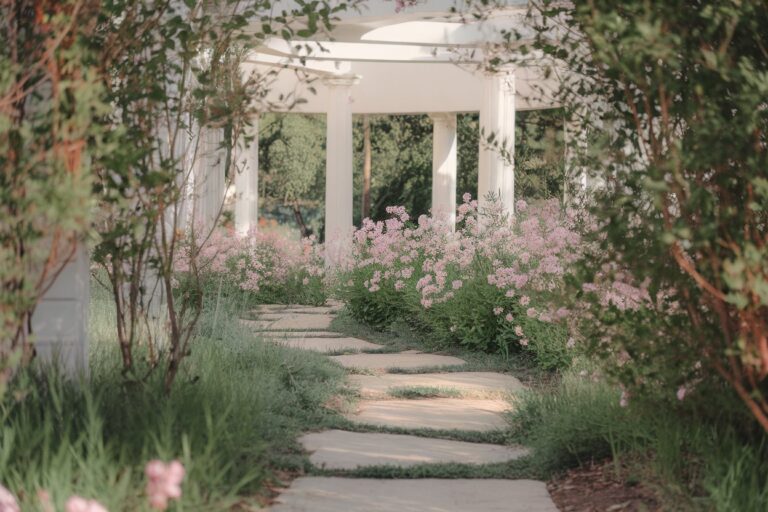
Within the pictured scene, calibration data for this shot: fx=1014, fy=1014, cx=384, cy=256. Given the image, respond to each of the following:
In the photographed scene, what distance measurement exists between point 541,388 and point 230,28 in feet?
10.9

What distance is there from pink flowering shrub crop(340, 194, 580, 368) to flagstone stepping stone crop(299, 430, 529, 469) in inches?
39.2

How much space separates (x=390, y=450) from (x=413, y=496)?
30.7 inches

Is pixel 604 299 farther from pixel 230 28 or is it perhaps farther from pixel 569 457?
pixel 230 28

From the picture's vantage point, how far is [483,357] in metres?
7.93

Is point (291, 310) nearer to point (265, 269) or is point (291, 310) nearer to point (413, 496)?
point (265, 269)

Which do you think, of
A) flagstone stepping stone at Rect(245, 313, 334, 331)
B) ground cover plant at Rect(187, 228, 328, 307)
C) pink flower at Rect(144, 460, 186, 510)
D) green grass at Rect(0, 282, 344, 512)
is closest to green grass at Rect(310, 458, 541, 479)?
green grass at Rect(0, 282, 344, 512)

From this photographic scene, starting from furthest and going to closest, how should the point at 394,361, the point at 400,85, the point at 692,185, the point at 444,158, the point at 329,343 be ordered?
the point at 444,158 < the point at 400,85 < the point at 329,343 < the point at 394,361 < the point at 692,185

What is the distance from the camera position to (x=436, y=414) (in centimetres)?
555

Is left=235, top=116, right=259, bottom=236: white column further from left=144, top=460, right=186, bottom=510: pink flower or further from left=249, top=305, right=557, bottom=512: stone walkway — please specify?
left=144, top=460, right=186, bottom=510: pink flower

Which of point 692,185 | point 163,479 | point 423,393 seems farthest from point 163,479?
point 423,393

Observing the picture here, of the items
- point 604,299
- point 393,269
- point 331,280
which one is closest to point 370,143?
point 331,280

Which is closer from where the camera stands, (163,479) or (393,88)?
(163,479)

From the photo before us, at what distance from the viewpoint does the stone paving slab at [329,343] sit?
8.47 meters

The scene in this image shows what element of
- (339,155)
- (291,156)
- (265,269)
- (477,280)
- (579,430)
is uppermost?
(291,156)
